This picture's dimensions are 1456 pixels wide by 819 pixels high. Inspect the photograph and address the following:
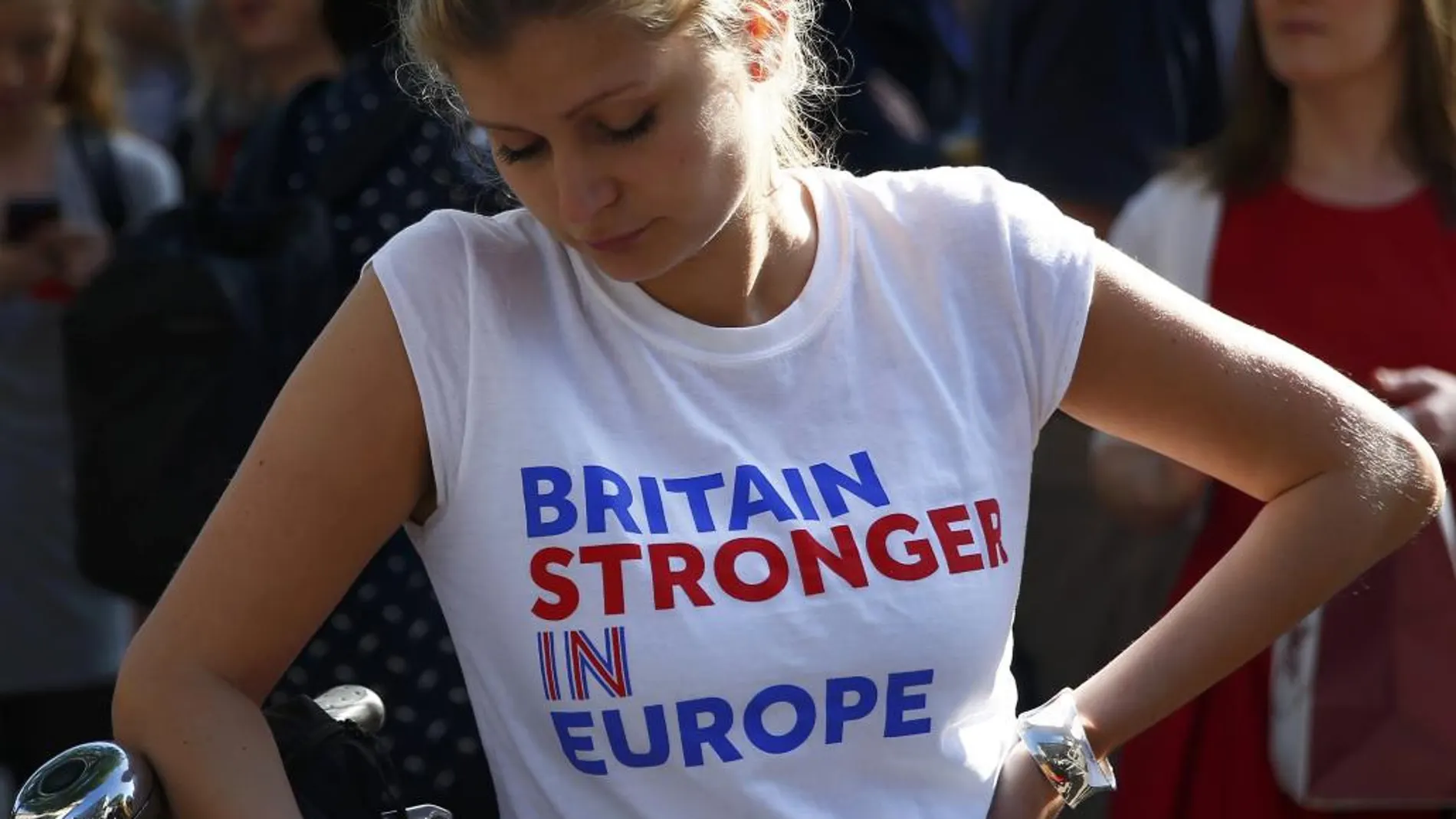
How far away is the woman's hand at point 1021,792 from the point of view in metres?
1.81

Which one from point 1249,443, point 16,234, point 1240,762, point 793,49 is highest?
point 793,49

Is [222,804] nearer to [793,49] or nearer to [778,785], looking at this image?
[778,785]

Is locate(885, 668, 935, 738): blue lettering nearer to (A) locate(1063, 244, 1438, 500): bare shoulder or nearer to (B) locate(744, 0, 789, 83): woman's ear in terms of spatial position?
(A) locate(1063, 244, 1438, 500): bare shoulder

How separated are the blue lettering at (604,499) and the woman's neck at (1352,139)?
5.42 ft

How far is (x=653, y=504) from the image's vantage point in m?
1.66

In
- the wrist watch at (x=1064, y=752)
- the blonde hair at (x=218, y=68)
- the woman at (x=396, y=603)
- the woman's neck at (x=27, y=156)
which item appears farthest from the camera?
the blonde hair at (x=218, y=68)

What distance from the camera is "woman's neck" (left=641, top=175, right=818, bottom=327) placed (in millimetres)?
1782

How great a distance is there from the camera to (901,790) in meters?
1.71

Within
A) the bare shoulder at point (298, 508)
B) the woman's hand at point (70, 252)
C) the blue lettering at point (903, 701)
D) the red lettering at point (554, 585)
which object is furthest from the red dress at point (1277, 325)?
the woman's hand at point (70, 252)

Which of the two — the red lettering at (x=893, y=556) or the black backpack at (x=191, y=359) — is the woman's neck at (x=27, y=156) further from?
the red lettering at (x=893, y=556)

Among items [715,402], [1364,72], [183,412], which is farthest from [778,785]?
[1364,72]

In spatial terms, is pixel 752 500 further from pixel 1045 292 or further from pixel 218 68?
pixel 218 68

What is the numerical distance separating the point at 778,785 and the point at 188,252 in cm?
137

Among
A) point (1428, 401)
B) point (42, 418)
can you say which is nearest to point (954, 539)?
point (1428, 401)
